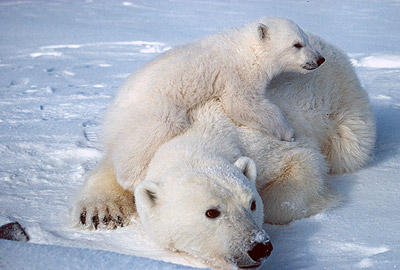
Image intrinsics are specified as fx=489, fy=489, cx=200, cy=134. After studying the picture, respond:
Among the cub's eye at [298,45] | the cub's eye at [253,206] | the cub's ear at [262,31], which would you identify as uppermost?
the cub's ear at [262,31]

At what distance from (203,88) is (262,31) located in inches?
31.6

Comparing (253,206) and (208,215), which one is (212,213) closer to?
(208,215)

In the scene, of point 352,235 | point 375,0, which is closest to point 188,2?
point 375,0

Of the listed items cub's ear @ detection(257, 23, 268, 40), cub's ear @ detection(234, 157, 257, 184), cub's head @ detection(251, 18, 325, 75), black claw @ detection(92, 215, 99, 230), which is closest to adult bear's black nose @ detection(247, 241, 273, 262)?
cub's ear @ detection(234, 157, 257, 184)

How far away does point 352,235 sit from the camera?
2.48 m

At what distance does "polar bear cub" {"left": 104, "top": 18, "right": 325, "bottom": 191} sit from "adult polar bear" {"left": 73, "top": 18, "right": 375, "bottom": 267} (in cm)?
9

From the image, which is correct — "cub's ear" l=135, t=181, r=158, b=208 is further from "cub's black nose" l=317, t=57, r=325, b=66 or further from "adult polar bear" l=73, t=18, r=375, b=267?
"cub's black nose" l=317, t=57, r=325, b=66

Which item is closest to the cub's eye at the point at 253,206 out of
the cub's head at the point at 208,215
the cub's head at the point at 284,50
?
the cub's head at the point at 208,215

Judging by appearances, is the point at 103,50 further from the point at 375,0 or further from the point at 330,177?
the point at 375,0

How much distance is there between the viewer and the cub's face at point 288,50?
3600 mm

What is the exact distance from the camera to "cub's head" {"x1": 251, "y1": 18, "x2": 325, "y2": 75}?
359 centimetres

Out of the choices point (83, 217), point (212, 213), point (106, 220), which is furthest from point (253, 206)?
point (83, 217)

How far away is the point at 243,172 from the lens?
8.28 feet

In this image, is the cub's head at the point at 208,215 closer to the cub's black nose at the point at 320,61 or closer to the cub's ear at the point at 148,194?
the cub's ear at the point at 148,194
